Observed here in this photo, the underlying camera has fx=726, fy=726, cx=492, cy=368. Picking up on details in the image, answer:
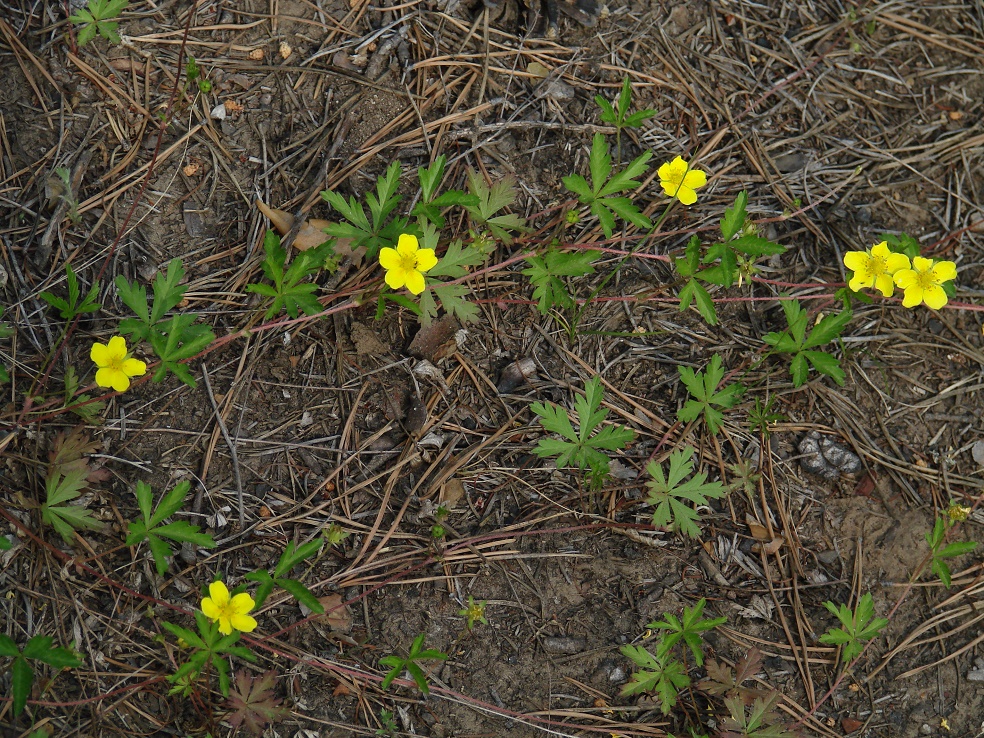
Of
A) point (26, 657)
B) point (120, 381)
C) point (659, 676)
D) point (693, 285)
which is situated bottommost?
point (659, 676)

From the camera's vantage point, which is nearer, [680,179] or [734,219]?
[734,219]

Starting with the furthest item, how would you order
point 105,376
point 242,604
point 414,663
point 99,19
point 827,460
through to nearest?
point 827,460 < point 99,19 < point 414,663 < point 105,376 < point 242,604

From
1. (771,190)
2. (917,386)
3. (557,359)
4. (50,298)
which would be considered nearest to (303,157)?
(50,298)

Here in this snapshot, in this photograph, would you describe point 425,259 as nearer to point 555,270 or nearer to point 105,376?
point 555,270

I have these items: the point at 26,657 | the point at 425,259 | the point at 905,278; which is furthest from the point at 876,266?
the point at 26,657

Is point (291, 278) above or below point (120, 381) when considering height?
above

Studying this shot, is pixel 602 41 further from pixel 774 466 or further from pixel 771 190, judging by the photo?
pixel 774 466

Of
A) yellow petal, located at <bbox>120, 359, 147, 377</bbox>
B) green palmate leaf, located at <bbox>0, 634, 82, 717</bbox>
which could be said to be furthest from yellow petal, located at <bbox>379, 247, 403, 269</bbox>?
green palmate leaf, located at <bbox>0, 634, 82, 717</bbox>
